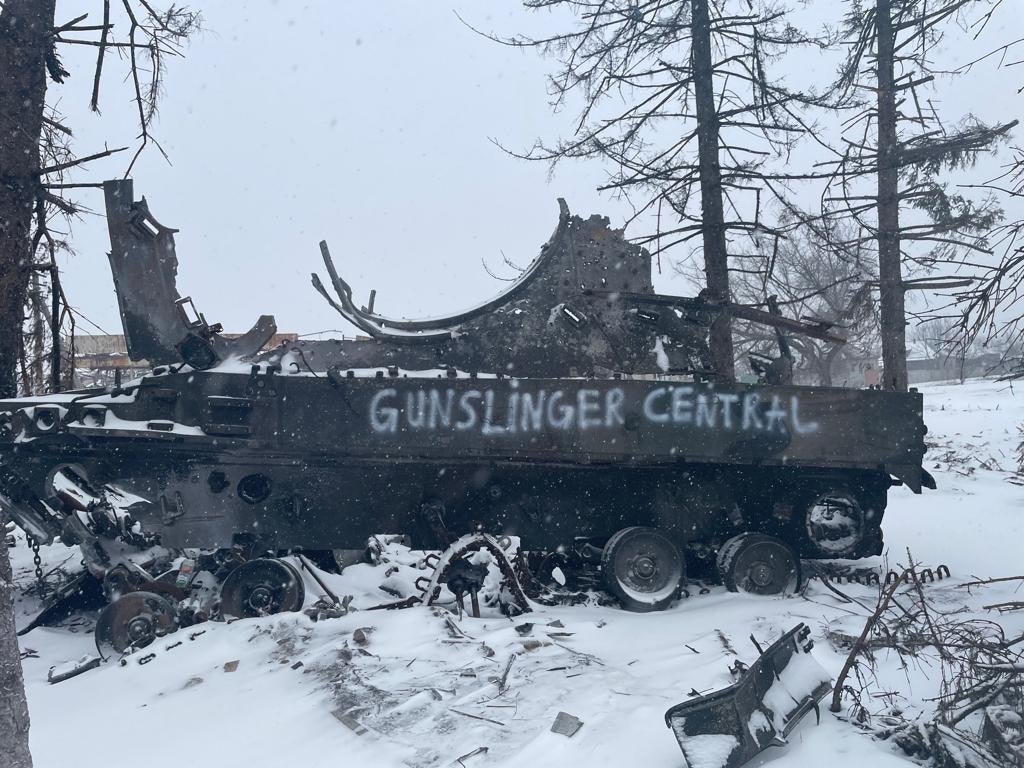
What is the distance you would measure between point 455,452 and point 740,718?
3.90m

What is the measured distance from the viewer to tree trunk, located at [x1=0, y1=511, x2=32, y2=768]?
3.04 meters

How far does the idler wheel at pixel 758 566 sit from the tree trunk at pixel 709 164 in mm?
3569

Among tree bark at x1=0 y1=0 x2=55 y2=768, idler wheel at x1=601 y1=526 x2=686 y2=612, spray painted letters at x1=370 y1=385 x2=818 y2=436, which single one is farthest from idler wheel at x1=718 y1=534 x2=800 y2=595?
tree bark at x1=0 y1=0 x2=55 y2=768

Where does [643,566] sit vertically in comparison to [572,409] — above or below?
below

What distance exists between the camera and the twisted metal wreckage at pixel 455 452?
695 cm

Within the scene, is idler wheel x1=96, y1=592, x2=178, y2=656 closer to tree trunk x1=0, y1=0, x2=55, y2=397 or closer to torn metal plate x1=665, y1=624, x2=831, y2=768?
tree trunk x1=0, y1=0, x2=55, y2=397

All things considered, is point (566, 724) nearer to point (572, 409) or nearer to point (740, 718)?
point (740, 718)

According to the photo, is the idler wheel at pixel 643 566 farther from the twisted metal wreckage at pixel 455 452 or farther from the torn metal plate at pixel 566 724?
the torn metal plate at pixel 566 724

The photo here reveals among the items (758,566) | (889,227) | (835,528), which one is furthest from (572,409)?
(889,227)

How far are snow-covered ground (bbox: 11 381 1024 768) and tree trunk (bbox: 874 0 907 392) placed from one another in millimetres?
5594

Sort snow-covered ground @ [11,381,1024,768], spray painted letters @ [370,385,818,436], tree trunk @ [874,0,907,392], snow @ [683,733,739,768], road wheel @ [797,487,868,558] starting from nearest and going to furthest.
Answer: snow @ [683,733,739,768], snow-covered ground @ [11,381,1024,768], spray painted letters @ [370,385,818,436], road wheel @ [797,487,868,558], tree trunk @ [874,0,907,392]

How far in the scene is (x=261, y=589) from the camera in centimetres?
689

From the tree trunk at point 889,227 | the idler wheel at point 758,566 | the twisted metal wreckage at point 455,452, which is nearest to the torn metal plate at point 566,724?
the twisted metal wreckage at point 455,452

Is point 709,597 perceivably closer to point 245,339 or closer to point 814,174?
point 245,339
